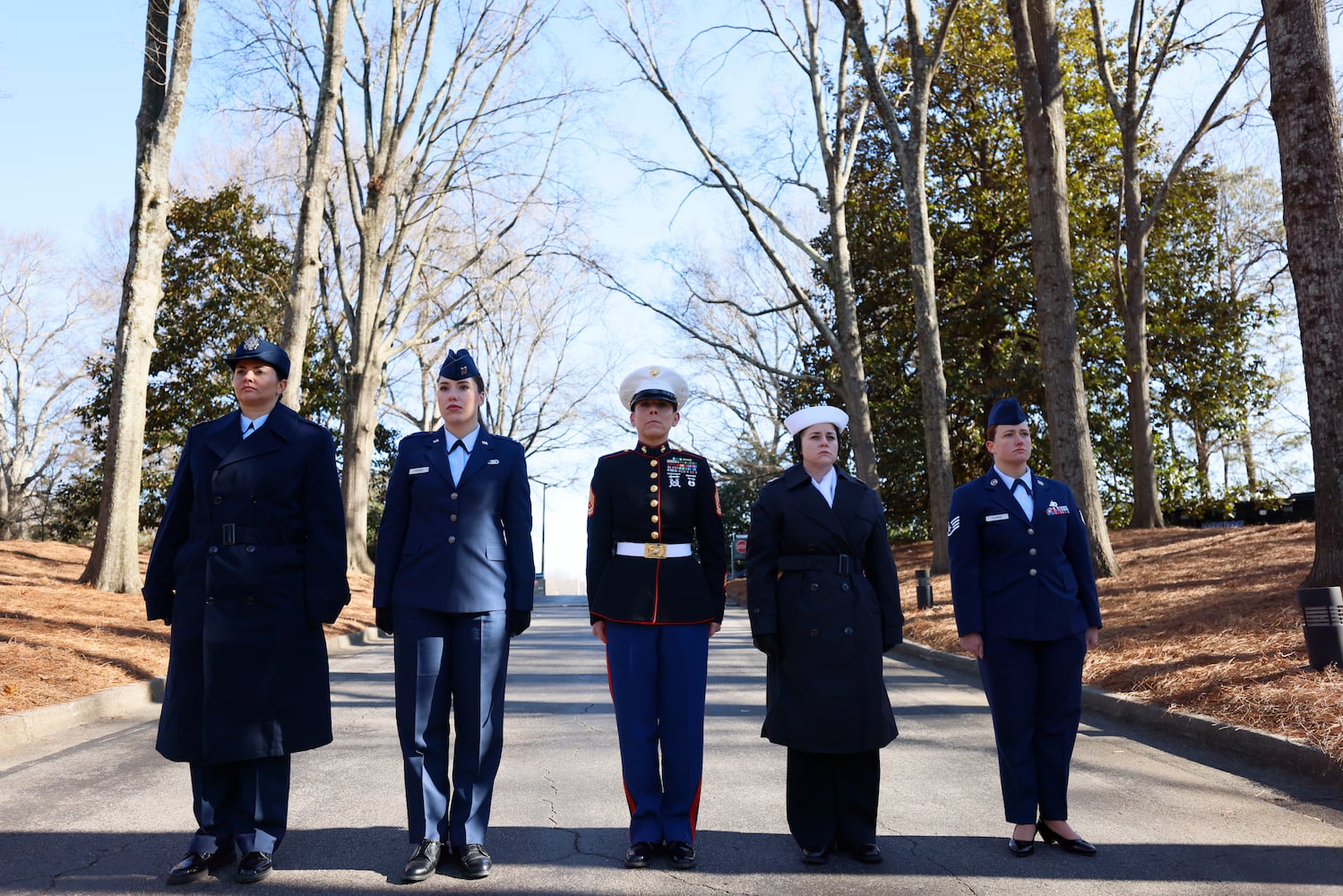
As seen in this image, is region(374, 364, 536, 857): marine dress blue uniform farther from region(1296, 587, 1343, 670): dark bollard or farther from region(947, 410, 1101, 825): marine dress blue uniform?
region(1296, 587, 1343, 670): dark bollard

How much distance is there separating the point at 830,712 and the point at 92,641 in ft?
29.4

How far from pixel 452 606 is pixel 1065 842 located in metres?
2.95

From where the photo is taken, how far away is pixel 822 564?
4961mm

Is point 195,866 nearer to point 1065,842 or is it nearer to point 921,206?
point 1065,842

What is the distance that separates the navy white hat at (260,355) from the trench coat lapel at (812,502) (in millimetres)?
2353

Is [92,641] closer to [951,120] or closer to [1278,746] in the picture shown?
[1278,746]

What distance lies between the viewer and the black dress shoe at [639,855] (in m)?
4.73

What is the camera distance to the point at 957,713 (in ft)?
29.6

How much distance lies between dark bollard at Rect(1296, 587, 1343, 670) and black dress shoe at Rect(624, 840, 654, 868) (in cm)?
544

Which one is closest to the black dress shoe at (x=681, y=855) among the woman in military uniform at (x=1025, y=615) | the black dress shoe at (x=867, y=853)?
the black dress shoe at (x=867, y=853)

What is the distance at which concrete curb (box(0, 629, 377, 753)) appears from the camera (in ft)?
24.5

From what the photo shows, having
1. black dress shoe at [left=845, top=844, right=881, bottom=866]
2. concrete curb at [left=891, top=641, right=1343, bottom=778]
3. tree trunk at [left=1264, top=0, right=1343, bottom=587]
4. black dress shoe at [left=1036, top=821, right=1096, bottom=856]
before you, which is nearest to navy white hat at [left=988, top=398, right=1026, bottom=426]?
black dress shoe at [left=1036, top=821, right=1096, bottom=856]

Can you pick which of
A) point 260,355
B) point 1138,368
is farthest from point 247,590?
point 1138,368

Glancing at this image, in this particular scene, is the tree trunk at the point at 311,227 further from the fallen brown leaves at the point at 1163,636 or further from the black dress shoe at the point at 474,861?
the black dress shoe at the point at 474,861
